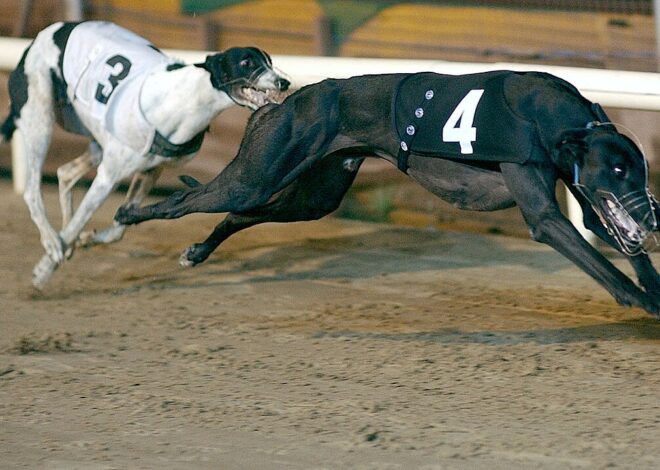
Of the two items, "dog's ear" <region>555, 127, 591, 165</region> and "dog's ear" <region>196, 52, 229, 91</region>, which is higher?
"dog's ear" <region>555, 127, 591, 165</region>

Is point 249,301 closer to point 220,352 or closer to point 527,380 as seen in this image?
point 220,352

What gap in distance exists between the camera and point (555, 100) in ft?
12.4

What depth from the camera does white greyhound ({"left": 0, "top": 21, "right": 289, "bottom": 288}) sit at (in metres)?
4.95

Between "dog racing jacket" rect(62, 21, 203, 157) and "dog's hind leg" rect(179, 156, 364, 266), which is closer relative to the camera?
"dog's hind leg" rect(179, 156, 364, 266)

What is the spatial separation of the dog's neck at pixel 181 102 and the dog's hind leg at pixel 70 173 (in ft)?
2.61

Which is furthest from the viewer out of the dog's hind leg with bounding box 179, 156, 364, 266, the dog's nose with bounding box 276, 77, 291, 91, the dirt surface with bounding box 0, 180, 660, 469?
the dog's nose with bounding box 276, 77, 291, 91

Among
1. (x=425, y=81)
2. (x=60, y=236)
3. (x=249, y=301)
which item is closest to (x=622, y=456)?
(x=425, y=81)

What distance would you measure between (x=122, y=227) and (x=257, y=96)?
105 centimetres

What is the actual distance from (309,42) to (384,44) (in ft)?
1.52

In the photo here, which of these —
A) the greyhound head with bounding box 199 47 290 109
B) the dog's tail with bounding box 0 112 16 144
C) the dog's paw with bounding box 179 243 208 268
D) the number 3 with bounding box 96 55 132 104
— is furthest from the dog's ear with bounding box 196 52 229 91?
the dog's tail with bounding box 0 112 16 144

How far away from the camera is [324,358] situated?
4.21 meters

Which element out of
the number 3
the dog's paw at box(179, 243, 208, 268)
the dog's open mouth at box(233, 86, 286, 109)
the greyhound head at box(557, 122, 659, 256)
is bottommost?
the dog's paw at box(179, 243, 208, 268)

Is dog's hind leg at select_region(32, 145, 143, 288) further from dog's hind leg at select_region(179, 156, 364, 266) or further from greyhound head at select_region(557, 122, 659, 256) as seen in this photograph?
greyhound head at select_region(557, 122, 659, 256)

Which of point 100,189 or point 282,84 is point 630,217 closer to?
point 282,84
